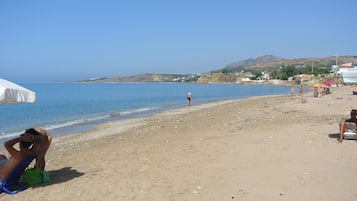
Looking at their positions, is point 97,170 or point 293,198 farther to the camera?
point 97,170

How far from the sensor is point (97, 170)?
8.45m

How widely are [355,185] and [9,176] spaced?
239 inches

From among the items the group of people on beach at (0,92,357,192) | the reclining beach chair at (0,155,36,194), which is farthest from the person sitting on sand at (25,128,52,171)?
the reclining beach chair at (0,155,36,194)

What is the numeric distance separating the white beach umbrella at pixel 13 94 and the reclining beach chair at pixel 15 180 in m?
1.17

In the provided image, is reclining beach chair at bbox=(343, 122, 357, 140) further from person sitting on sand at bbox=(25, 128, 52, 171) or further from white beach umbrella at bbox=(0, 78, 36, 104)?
white beach umbrella at bbox=(0, 78, 36, 104)


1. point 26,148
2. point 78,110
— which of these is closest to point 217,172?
point 26,148

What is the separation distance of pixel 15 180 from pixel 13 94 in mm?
1920

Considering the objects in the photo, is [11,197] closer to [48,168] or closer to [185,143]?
[48,168]

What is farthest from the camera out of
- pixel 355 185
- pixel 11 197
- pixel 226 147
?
pixel 226 147

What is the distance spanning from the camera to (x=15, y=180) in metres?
7.23

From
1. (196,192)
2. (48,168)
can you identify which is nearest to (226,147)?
(196,192)

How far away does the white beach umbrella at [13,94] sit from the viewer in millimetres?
6145

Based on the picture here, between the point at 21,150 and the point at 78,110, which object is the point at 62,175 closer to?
the point at 21,150

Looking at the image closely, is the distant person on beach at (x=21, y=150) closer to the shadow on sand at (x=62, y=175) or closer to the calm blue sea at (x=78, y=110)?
the shadow on sand at (x=62, y=175)
